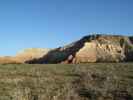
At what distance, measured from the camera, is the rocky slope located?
260ft

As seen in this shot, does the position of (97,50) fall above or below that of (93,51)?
above

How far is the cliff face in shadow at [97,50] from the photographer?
79.1 m

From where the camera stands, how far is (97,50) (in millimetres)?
84750

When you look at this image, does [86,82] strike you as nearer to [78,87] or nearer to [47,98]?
[78,87]

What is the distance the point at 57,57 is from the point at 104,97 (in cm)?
7673

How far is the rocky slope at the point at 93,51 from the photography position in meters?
79.3

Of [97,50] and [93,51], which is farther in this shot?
[97,50]

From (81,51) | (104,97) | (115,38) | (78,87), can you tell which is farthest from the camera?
(115,38)

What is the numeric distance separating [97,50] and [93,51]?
3.25 ft

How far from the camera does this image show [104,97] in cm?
1436

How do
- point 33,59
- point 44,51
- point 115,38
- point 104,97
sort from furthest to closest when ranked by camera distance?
1. point 44,51
2. point 33,59
3. point 115,38
4. point 104,97

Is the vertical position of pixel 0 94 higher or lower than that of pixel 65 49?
lower

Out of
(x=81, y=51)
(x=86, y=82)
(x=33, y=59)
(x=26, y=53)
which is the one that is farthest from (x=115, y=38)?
(x=86, y=82)

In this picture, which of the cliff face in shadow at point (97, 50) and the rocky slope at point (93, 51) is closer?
the cliff face in shadow at point (97, 50)
